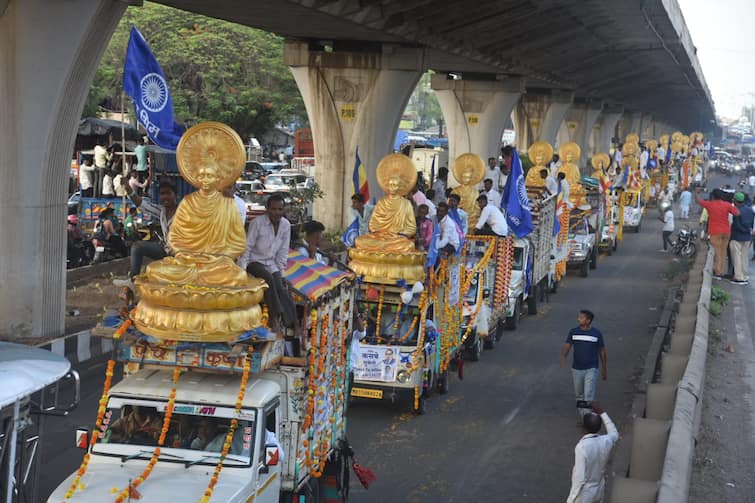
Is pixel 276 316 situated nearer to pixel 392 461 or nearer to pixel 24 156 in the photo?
pixel 392 461

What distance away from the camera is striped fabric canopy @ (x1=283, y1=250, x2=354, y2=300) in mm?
10023

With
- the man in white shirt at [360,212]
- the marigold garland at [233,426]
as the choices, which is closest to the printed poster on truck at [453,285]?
the man in white shirt at [360,212]

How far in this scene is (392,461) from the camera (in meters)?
13.1

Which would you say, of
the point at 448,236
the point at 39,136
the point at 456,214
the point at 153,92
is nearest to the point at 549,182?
the point at 456,214

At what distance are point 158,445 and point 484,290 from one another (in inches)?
460

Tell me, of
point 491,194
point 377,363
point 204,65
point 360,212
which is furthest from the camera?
point 204,65

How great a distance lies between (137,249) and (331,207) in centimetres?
2439

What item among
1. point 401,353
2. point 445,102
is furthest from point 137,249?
point 445,102

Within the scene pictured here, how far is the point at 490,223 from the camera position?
20.2 meters

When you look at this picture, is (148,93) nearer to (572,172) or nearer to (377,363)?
(377,363)

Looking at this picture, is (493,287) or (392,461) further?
(493,287)

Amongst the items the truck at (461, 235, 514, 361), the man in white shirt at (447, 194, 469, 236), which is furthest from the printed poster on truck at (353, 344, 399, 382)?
the man in white shirt at (447, 194, 469, 236)

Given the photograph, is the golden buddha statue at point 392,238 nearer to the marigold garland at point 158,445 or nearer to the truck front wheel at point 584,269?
the marigold garland at point 158,445

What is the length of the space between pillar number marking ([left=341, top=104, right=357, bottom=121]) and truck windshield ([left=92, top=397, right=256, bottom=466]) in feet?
84.3
